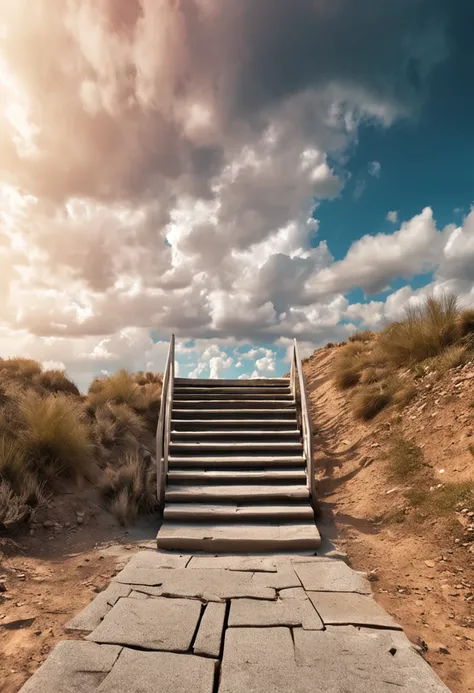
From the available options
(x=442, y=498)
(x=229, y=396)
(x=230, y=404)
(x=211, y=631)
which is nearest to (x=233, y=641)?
(x=211, y=631)

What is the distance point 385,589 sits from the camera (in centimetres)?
380

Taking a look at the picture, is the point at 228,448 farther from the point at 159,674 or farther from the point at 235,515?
the point at 159,674

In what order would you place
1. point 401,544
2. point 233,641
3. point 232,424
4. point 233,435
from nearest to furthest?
point 233,641 → point 401,544 → point 233,435 → point 232,424

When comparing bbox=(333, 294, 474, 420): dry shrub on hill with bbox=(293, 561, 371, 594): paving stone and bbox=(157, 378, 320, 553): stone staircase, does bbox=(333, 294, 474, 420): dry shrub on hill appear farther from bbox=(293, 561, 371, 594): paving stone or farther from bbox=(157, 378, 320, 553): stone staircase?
bbox=(293, 561, 371, 594): paving stone

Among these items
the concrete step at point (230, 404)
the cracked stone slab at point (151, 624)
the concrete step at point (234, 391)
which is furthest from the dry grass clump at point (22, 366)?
the cracked stone slab at point (151, 624)

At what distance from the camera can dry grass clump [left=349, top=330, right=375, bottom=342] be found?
14.2m

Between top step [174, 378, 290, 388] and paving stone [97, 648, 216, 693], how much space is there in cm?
695

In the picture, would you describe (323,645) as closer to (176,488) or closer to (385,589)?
(385,589)

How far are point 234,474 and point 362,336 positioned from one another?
9.60m

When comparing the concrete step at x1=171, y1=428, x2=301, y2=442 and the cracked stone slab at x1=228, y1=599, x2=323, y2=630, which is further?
the concrete step at x1=171, y1=428, x2=301, y2=442

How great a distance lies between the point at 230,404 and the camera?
8336 millimetres

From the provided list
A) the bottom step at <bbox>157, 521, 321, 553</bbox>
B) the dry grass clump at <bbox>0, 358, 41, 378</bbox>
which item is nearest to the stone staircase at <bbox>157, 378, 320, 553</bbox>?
the bottom step at <bbox>157, 521, 321, 553</bbox>

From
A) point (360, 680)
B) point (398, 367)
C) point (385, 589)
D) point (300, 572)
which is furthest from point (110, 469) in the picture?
point (398, 367)

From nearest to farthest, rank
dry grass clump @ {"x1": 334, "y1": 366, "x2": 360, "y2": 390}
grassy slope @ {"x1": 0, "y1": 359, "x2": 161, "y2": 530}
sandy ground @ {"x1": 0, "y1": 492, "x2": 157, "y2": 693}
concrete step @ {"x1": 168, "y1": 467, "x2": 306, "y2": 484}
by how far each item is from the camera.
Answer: sandy ground @ {"x1": 0, "y1": 492, "x2": 157, "y2": 693} → grassy slope @ {"x1": 0, "y1": 359, "x2": 161, "y2": 530} → concrete step @ {"x1": 168, "y1": 467, "x2": 306, "y2": 484} → dry grass clump @ {"x1": 334, "y1": 366, "x2": 360, "y2": 390}
